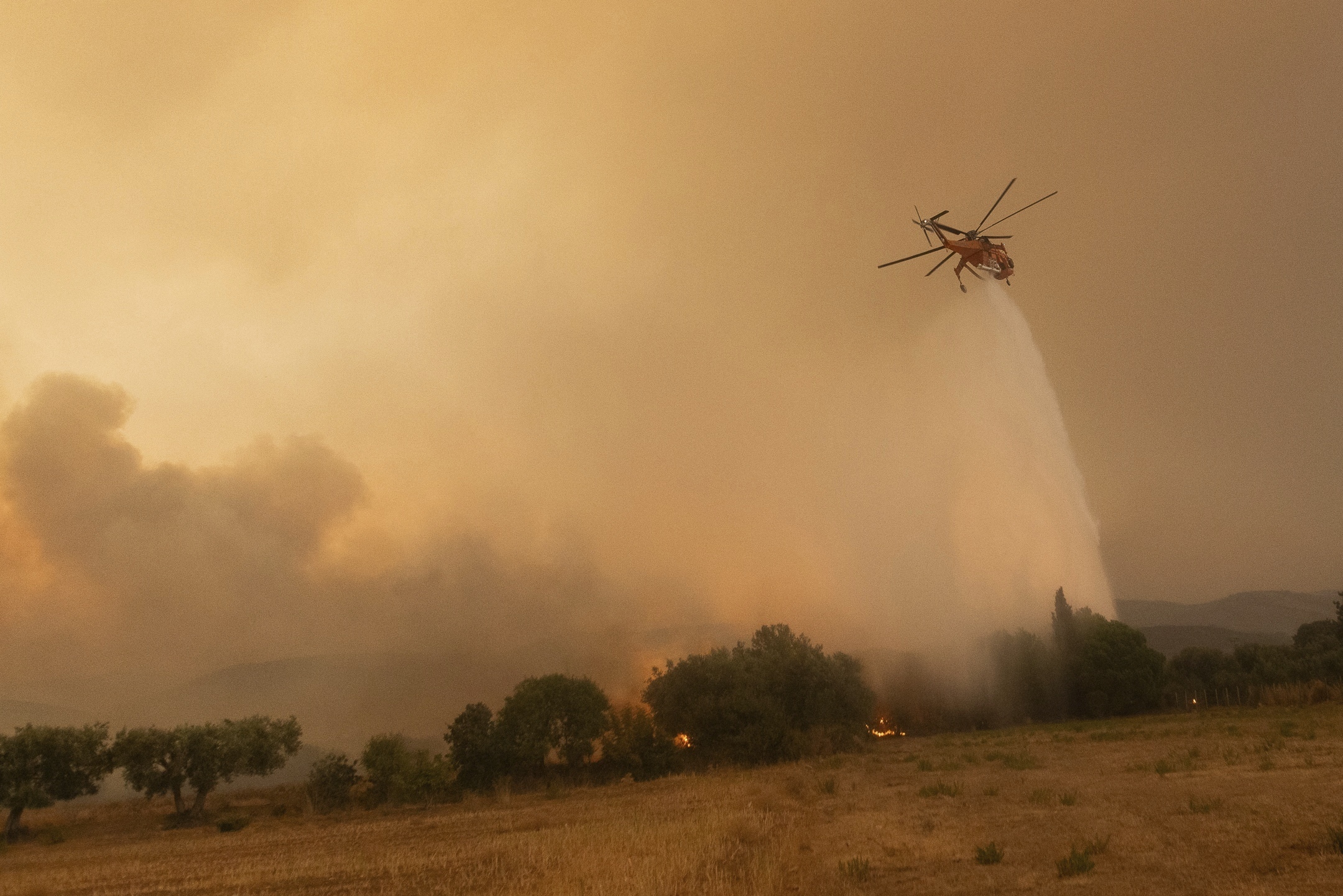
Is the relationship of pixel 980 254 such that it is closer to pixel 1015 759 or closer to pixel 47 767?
pixel 1015 759

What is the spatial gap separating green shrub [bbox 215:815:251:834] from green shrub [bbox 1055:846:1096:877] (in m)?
45.9

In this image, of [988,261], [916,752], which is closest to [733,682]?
[916,752]

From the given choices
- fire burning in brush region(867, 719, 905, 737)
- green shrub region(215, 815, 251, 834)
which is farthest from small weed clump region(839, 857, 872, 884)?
fire burning in brush region(867, 719, 905, 737)

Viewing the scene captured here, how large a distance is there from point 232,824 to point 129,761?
40.2ft

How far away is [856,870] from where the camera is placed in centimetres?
1859

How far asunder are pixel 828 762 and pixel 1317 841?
133 feet

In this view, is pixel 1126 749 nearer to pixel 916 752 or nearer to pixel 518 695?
pixel 916 752

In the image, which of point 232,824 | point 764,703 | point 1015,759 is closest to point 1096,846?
point 1015,759

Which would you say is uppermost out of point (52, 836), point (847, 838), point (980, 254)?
point (980, 254)

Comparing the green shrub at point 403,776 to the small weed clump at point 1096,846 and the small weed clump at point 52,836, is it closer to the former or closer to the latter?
the small weed clump at point 52,836

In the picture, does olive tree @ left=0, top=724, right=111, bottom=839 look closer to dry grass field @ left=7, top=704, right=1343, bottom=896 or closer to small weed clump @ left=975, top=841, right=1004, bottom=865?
dry grass field @ left=7, top=704, right=1343, bottom=896

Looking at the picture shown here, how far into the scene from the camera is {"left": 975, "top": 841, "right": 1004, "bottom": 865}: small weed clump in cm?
1834

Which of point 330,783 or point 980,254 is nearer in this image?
point 980,254

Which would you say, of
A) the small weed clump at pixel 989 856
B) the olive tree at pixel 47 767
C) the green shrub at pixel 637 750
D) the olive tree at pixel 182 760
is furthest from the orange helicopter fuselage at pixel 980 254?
the olive tree at pixel 47 767
